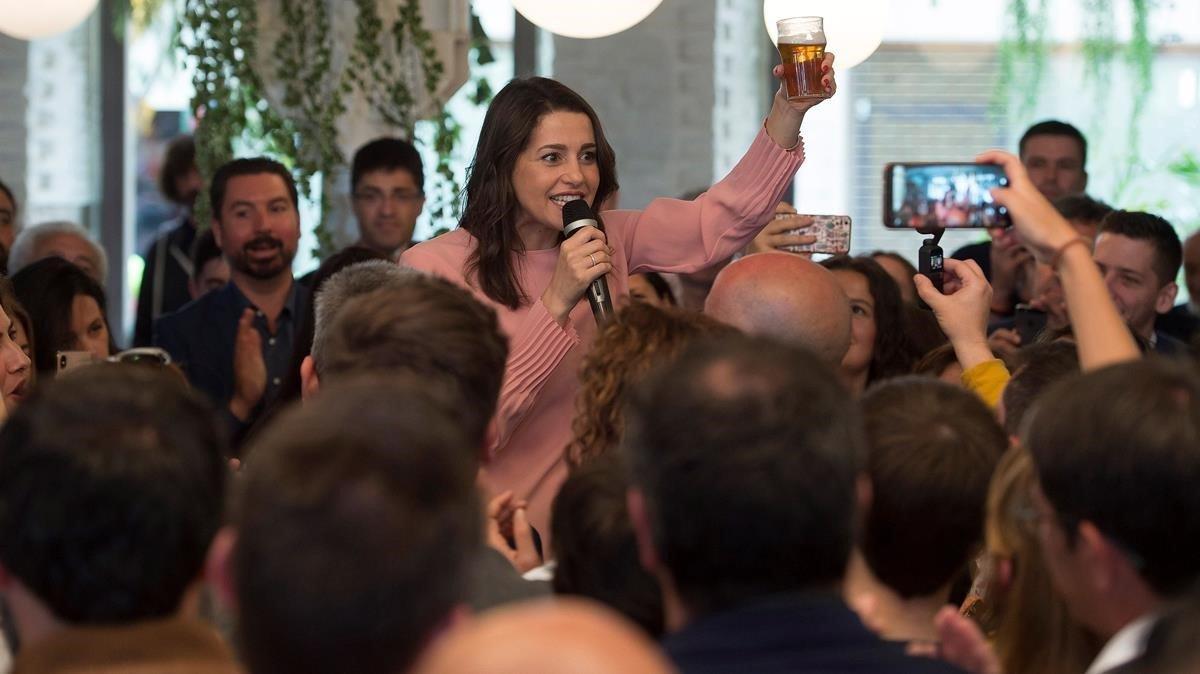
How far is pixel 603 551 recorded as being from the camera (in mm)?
1775

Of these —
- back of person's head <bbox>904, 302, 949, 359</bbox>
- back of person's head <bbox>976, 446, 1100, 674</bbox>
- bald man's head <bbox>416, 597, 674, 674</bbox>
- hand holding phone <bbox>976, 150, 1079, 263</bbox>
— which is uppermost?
hand holding phone <bbox>976, 150, 1079, 263</bbox>

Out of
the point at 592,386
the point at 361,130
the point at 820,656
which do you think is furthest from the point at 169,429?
the point at 361,130

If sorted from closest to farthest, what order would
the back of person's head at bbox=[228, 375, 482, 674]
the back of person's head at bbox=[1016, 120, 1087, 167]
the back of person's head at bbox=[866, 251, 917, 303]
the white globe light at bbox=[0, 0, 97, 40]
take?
the back of person's head at bbox=[228, 375, 482, 674]
the white globe light at bbox=[0, 0, 97, 40]
the back of person's head at bbox=[866, 251, 917, 303]
the back of person's head at bbox=[1016, 120, 1087, 167]

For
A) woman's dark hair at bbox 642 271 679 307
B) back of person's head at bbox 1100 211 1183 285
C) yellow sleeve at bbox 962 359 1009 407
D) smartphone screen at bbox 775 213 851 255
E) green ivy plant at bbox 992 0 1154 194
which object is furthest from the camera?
green ivy plant at bbox 992 0 1154 194

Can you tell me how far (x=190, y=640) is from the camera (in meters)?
1.31

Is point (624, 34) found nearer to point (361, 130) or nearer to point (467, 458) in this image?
point (361, 130)

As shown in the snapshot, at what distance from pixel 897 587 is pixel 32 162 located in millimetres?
5887

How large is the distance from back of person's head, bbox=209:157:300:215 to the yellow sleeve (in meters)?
2.72

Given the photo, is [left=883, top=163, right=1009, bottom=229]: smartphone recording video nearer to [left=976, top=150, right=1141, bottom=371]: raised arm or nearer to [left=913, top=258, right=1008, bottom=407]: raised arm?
[left=913, top=258, right=1008, bottom=407]: raised arm

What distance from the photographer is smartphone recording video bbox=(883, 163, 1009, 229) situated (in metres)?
3.35

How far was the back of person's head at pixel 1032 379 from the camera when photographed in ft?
7.41

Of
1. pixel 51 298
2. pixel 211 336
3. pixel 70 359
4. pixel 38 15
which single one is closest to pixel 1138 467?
pixel 70 359

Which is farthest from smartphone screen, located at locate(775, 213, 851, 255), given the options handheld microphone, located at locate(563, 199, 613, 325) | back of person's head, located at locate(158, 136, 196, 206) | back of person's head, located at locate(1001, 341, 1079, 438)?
back of person's head, located at locate(158, 136, 196, 206)

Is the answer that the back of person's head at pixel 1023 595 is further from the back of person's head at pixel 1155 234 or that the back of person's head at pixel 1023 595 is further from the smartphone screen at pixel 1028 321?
the back of person's head at pixel 1155 234
